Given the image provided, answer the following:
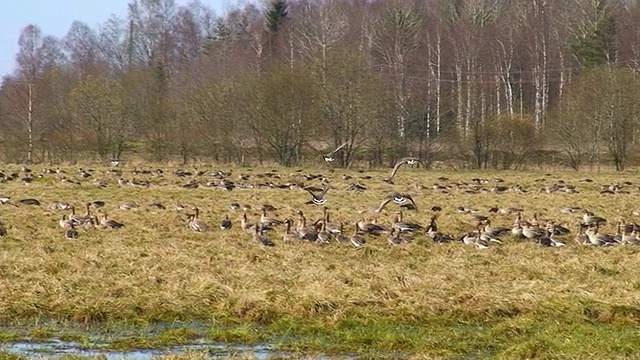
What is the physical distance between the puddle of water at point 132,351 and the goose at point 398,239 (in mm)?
7539

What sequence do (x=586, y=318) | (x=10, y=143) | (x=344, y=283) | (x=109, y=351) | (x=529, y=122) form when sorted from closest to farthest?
(x=109, y=351) → (x=586, y=318) → (x=344, y=283) → (x=10, y=143) → (x=529, y=122)

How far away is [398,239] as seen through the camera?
55.9 feet

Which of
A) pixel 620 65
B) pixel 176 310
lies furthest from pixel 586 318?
pixel 620 65

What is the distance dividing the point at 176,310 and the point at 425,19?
58422 mm

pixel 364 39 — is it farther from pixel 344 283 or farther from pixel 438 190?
pixel 344 283

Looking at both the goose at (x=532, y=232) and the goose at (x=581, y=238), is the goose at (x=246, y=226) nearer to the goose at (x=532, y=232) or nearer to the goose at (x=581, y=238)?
the goose at (x=532, y=232)

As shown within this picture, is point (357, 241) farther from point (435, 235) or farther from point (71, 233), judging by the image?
point (71, 233)

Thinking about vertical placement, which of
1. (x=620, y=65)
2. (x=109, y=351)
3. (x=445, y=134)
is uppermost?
(x=620, y=65)

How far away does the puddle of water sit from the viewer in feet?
29.4

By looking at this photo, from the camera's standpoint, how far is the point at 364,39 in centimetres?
6831

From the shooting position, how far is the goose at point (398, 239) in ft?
55.5

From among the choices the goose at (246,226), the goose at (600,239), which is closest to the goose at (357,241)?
the goose at (246,226)

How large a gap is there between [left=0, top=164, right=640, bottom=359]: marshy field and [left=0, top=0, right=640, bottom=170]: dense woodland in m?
28.6

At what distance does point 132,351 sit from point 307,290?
3.09m
